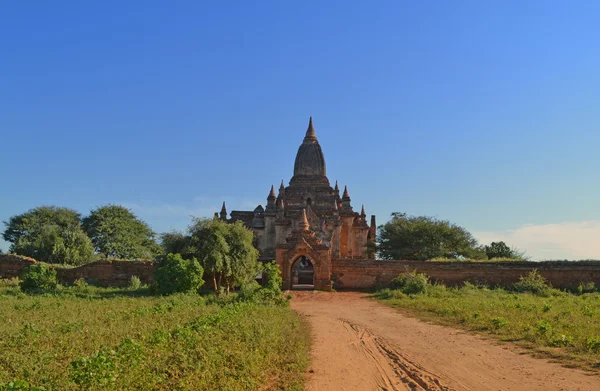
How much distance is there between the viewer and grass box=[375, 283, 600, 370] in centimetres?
1050

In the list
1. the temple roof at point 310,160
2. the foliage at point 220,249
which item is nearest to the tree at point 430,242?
the temple roof at point 310,160

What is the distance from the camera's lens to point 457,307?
1753 cm

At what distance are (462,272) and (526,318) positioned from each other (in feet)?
42.5

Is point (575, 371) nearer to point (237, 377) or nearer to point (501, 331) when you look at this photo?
point (501, 331)

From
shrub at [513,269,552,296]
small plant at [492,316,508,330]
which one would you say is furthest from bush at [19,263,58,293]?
shrub at [513,269,552,296]

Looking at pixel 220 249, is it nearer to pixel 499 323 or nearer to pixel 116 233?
pixel 499 323

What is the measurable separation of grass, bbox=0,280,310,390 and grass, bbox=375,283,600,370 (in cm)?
501

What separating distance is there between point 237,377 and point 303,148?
3800cm

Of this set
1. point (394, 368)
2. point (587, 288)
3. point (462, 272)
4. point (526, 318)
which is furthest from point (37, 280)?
point (587, 288)

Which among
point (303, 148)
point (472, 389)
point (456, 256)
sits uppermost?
point (303, 148)

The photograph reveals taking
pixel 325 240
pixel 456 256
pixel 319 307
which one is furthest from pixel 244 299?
pixel 456 256

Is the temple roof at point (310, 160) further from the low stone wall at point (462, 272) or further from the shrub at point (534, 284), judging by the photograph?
the shrub at point (534, 284)

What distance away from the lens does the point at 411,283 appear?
2483 centimetres

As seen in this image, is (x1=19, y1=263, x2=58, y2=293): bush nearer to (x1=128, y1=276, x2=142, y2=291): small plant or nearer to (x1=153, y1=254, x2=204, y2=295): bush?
(x1=128, y1=276, x2=142, y2=291): small plant
